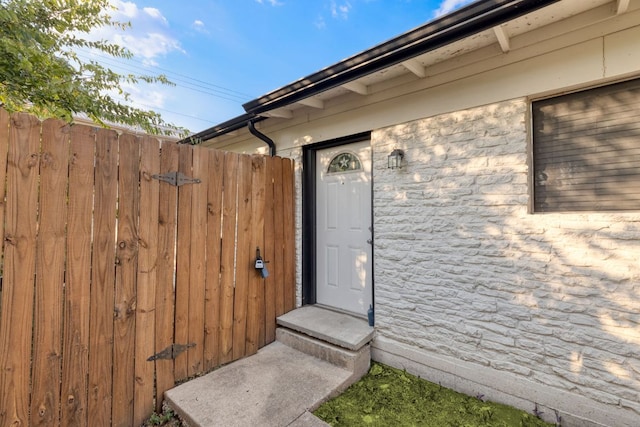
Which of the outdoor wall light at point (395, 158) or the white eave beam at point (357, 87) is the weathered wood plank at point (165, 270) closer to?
the white eave beam at point (357, 87)

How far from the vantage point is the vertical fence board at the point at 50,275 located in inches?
73.4

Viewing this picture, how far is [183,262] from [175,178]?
0.82 metres

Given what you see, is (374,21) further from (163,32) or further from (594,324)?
(163,32)

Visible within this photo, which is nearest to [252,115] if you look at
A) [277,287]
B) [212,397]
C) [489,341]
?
[277,287]

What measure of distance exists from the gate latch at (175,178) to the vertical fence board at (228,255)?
0.39 m

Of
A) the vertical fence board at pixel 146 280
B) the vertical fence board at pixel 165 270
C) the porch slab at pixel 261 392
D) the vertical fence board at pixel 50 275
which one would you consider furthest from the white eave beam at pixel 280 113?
the porch slab at pixel 261 392

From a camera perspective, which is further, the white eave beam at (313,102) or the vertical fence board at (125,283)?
the white eave beam at (313,102)

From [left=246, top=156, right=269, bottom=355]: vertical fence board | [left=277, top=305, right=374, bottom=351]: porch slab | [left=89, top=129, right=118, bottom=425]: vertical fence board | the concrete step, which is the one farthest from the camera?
[left=246, top=156, right=269, bottom=355]: vertical fence board

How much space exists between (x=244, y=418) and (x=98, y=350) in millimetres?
1273

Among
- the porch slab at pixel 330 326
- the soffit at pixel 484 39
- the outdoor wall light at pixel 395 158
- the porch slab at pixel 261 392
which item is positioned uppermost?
the soffit at pixel 484 39

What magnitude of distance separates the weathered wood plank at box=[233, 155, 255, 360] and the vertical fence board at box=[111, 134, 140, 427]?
1.00 m

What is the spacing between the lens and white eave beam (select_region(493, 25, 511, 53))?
2.03m

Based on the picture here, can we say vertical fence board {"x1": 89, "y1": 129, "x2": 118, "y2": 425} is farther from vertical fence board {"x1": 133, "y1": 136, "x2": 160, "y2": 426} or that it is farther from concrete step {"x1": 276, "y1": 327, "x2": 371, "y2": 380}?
concrete step {"x1": 276, "y1": 327, "x2": 371, "y2": 380}

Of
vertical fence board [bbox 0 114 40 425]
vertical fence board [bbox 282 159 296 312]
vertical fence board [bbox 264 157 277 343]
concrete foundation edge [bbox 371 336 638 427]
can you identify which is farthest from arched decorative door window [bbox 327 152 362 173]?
vertical fence board [bbox 0 114 40 425]
